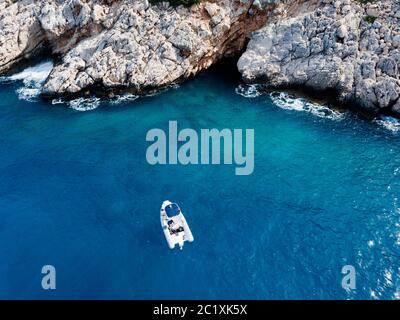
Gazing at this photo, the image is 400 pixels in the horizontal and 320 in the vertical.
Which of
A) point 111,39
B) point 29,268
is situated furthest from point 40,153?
point 111,39

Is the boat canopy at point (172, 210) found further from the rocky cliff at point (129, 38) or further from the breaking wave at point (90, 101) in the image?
the rocky cliff at point (129, 38)

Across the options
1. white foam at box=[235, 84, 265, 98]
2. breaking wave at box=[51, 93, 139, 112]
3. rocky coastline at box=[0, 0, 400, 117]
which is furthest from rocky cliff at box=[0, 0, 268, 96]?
white foam at box=[235, 84, 265, 98]

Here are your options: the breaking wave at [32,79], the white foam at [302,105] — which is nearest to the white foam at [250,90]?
the white foam at [302,105]

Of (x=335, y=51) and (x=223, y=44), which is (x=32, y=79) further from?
(x=335, y=51)

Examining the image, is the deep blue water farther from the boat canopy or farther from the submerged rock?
the submerged rock
